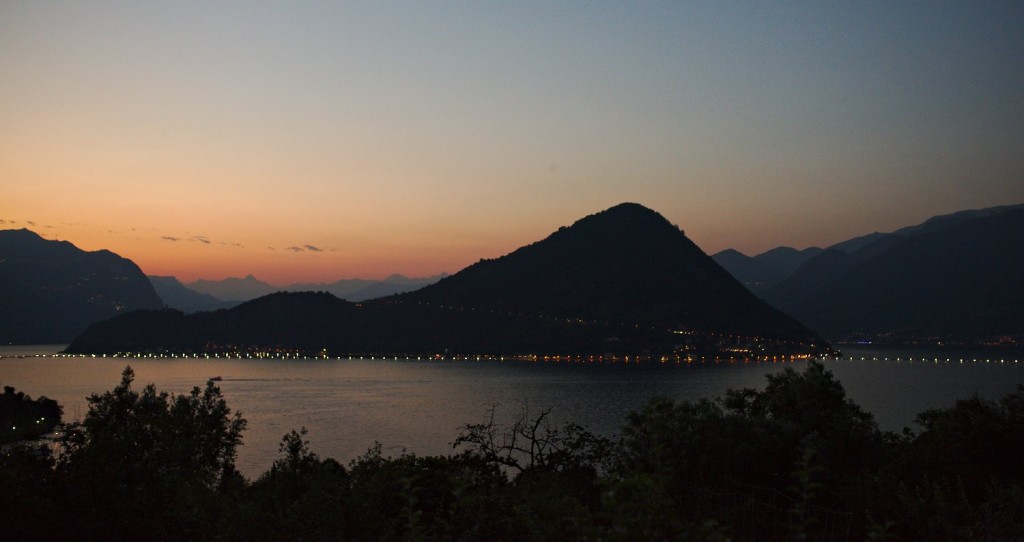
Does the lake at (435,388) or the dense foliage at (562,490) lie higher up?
the dense foliage at (562,490)

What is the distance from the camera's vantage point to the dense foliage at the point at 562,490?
341 inches

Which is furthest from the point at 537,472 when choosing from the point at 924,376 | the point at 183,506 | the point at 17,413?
the point at 924,376

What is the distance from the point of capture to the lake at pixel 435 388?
232ft

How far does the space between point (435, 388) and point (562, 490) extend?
351 ft

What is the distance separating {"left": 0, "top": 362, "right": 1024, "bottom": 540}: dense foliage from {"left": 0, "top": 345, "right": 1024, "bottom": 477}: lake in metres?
39.1

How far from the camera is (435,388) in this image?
117875 mm

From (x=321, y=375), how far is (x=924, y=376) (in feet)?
330

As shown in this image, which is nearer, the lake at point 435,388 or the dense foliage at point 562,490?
the dense foliage at point 562,490

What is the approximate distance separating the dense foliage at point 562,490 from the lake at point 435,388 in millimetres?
39078

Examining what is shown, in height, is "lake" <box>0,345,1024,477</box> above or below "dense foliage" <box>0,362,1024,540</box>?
below

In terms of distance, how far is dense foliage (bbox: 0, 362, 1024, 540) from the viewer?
8.66 m

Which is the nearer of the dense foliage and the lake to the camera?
the dense foliage

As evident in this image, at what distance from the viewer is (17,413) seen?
74625 millimetres

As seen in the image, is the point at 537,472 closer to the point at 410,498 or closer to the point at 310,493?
the point at 310,493
